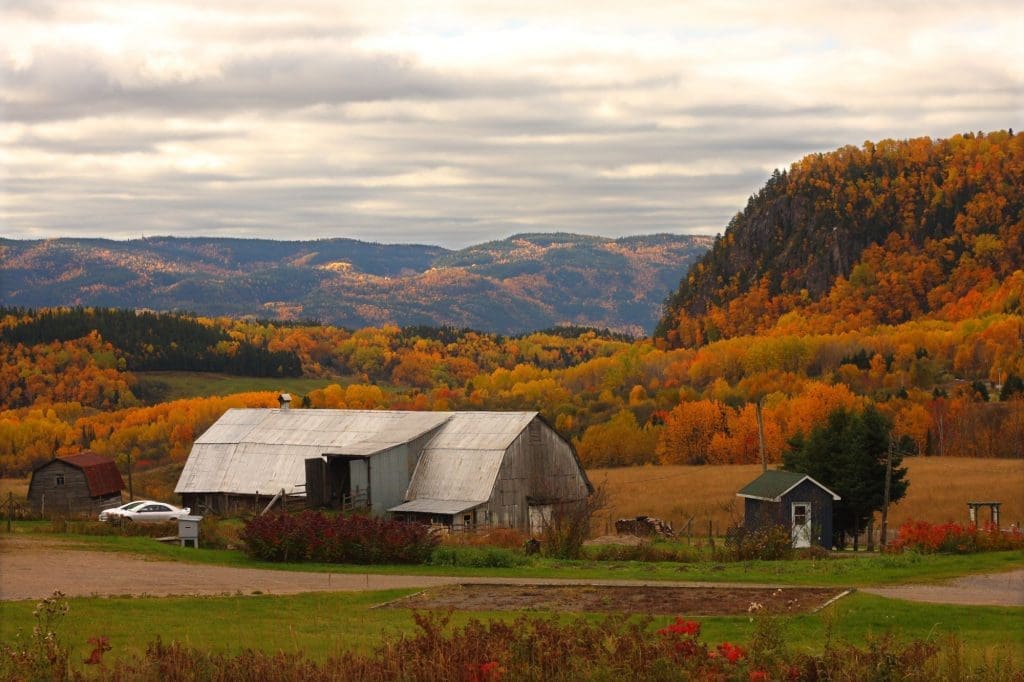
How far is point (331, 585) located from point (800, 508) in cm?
2552

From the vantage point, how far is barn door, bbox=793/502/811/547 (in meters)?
48.8

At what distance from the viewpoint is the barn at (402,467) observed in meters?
51.0

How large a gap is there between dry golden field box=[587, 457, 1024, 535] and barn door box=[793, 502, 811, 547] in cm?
792

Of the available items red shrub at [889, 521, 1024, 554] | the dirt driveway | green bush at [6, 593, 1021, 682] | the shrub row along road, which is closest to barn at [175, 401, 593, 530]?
the shrub row along road

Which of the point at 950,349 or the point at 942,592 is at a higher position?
the point at 950,349

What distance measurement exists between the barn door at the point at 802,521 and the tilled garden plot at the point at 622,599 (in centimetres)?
2264

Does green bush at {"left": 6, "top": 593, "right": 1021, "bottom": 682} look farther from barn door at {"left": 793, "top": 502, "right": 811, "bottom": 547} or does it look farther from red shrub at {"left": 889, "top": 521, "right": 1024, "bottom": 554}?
barn door at {"left": 793, "top": 502, "right": 811, "bottom": 547}

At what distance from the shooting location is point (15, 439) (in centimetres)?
13875

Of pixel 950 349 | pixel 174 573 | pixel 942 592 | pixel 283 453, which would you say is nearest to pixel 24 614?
pixel 174 573

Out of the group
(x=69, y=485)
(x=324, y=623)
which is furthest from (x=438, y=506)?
(x=324, y=623)

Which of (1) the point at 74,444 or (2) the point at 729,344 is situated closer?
(1) the point at 74,444

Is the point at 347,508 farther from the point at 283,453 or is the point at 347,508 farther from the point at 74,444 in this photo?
the point at 74,444

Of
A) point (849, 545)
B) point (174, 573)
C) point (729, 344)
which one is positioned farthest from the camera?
point (729, 344)

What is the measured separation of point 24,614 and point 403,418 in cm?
3501
